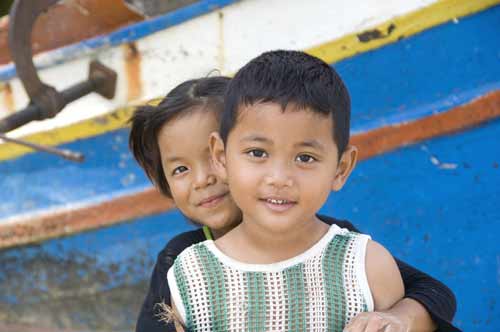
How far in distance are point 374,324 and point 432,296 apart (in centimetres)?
25

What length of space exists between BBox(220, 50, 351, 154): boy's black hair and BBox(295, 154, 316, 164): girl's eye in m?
0.07

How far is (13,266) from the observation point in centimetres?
375

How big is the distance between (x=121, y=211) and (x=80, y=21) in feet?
2.71

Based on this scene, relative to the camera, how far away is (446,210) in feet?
8.77

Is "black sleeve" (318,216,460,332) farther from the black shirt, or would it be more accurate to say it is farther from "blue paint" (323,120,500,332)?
"blue paint" (323,120,500,332)

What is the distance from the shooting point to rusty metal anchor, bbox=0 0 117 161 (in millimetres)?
2879

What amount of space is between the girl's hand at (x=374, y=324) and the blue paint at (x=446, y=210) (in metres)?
1.25

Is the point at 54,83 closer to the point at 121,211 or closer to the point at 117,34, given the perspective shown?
the point at 117,34

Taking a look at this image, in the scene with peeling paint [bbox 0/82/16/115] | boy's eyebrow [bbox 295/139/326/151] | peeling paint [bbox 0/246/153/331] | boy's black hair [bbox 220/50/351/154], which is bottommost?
peeling paint [bbox 0/246/153/331]

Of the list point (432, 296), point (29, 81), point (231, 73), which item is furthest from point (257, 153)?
point (29, 81)

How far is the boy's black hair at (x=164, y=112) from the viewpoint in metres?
1.83

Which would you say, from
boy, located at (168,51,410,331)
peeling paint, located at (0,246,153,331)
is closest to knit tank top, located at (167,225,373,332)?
boy, located at (168,51,410,331)

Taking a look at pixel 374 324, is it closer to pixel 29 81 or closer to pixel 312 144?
pixel 312 144

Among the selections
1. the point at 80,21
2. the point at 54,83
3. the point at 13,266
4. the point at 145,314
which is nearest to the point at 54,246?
the point at 13,266
